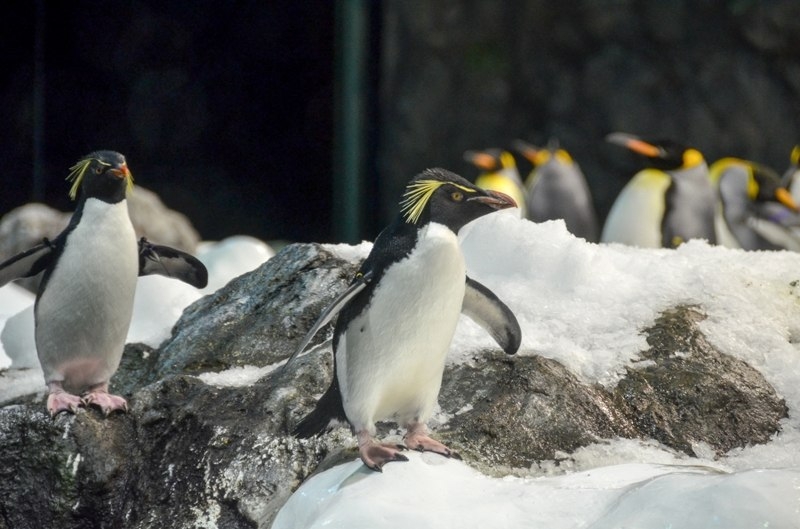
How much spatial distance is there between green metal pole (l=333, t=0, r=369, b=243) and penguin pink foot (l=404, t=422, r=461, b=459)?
9.52m

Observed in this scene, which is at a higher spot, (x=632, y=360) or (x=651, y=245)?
(x=632, y=360)

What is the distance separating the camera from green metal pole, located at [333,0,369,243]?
12.4 metres

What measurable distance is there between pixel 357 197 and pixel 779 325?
9.20 meters

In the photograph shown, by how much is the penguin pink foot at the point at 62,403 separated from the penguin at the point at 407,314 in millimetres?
751

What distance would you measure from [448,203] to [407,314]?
266mm

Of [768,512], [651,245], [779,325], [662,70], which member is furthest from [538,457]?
[662,70]

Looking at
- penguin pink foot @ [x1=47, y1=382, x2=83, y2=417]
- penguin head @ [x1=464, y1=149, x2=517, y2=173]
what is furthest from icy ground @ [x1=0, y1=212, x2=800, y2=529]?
penguin head @ [x1=464, y1=149, x2=517, y2=173]

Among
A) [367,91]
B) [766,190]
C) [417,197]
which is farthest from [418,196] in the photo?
[367,91]

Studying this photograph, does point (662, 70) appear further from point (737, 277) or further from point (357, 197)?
point (737, 277)

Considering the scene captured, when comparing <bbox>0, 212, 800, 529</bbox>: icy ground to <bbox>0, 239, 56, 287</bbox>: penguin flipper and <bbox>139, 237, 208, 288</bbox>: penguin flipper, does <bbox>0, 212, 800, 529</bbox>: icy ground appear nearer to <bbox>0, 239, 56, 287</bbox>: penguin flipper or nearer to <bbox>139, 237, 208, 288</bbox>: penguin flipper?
<bbox>139, 237, 208, 288</bbox>: penguin flipper

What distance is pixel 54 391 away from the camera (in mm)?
3107

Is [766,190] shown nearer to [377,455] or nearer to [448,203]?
[448,203]

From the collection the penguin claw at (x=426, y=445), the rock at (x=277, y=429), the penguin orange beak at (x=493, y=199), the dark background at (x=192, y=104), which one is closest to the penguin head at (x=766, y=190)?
the rock at (x=277, y=429)

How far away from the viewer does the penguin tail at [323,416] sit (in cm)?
262
